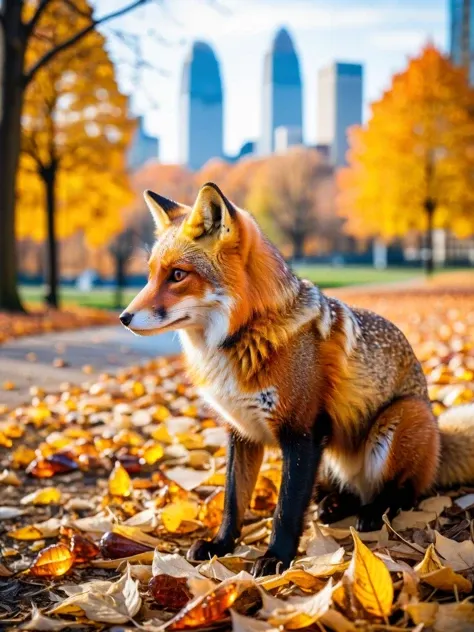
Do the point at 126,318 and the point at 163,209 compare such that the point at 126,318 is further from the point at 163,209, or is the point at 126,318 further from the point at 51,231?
the point at 51,231

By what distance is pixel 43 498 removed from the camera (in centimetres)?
436

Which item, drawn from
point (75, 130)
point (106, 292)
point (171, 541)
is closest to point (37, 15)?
point (75, 130)

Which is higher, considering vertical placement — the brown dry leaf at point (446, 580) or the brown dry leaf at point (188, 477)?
the brown dry leaf at point (446, 580)

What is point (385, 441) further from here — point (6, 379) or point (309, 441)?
point (6, 379)

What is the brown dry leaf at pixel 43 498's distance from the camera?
14.3ft

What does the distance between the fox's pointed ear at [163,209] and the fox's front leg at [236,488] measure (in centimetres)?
112

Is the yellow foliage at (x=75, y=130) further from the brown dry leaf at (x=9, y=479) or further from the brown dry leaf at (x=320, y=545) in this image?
the brown dry leaf at (x=320, y=545)

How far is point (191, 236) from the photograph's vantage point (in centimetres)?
323

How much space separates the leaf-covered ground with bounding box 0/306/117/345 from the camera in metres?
13.1

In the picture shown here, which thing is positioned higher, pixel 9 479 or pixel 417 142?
pixel 417 142

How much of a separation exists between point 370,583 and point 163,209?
2.06m

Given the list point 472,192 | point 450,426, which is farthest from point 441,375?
point 472,192

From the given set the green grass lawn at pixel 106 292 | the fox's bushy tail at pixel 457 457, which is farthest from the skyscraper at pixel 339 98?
the fox's bushy tail at pixel 457 457

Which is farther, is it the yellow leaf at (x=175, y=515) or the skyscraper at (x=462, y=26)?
the skyscraper at (x=462, y=26)
